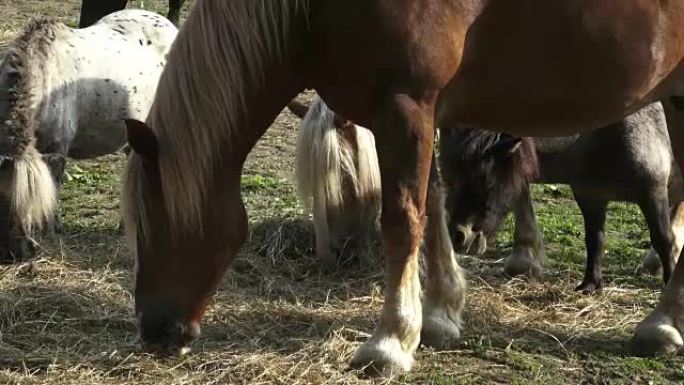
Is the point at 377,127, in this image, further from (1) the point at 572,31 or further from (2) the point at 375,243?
(2) the point at 375,243

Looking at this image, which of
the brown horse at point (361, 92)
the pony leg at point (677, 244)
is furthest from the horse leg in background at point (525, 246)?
the brown horse at point (361, 92)

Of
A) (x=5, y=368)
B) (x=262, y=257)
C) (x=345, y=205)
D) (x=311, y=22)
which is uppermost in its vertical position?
(x=311, y=22)

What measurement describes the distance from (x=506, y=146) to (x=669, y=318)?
1.25 meters

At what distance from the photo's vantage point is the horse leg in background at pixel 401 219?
3.28m

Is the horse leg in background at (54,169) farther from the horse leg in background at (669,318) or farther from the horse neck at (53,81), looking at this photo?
the horse leg in background at (669,318)

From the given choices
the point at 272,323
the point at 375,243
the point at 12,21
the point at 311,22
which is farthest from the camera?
the point at 12,21

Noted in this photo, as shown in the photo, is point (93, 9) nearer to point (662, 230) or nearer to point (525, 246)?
point (525, 246)

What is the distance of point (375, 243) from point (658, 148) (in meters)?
1.57

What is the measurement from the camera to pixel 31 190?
4688 millimetres

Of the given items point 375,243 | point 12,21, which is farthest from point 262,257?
point 12,21

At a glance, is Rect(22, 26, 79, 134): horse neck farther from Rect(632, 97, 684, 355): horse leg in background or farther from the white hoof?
Rect(632, 97, 684, 355): horse leg in background

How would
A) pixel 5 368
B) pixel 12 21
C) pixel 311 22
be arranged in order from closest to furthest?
1. pixel 311 22
2. pixel 5 368
3. pixel 12 21

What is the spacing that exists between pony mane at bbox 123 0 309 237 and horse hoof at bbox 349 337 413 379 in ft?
2.68

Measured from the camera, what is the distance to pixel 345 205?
192 inches
